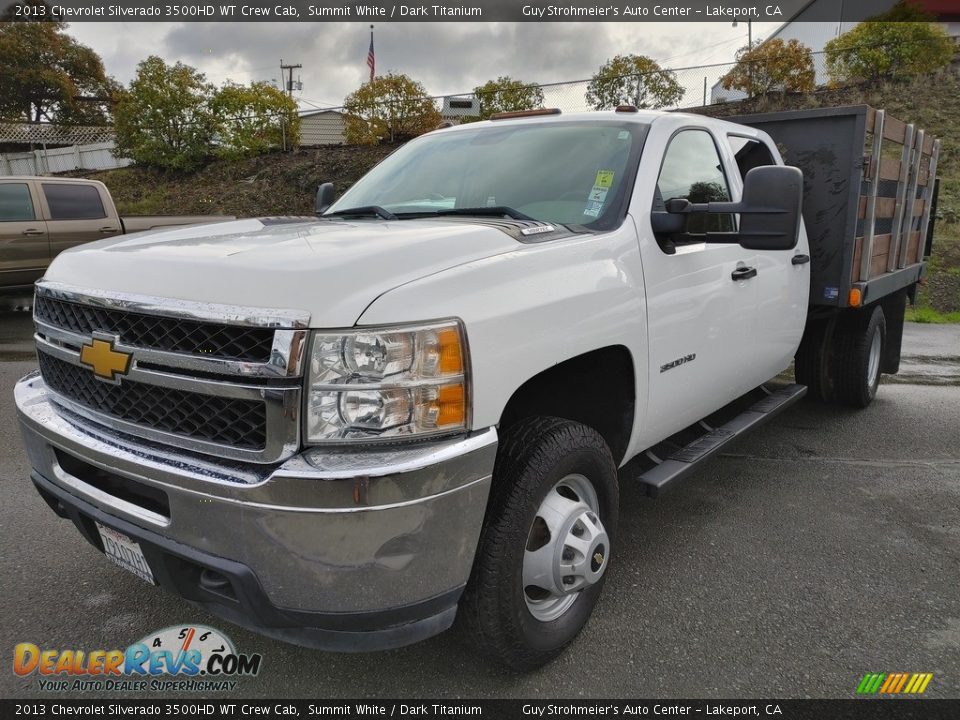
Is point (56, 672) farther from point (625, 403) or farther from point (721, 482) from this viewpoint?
point (721, 482)

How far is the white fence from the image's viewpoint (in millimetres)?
23297

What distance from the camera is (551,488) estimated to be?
7.66 ft

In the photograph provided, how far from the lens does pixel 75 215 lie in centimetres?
978

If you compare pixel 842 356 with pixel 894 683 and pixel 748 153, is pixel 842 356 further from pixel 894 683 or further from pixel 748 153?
pixel 894 683

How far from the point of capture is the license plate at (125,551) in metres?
2.15

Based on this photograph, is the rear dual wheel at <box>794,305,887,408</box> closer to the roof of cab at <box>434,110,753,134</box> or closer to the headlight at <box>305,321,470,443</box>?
the roof of cab at <box>434,110,753,134</box>

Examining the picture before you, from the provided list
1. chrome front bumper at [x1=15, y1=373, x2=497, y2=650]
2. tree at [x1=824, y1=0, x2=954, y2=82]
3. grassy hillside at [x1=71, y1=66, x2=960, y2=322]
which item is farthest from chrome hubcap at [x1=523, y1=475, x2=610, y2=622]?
tree at [x1=824, y1=0, x2=954, y2=82]

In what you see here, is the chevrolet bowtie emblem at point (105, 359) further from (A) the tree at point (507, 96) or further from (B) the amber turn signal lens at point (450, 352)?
(A) the tree at point (507, 96)

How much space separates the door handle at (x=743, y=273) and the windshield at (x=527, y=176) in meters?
0.80

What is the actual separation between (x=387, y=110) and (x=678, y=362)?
684 inches

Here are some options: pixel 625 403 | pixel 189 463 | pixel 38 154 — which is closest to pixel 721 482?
pixel 625 403

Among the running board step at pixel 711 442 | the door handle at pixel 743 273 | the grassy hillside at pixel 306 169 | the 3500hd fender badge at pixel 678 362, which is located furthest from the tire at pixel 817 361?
the grassy hillside at pixel 306 169

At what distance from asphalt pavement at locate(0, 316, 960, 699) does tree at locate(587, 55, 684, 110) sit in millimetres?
15932

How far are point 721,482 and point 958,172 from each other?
15.4 metres
